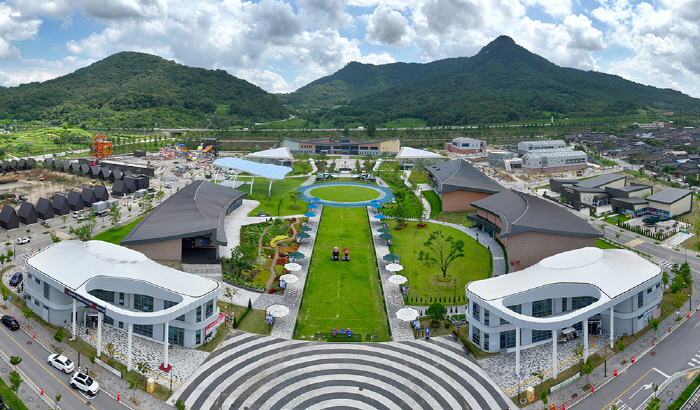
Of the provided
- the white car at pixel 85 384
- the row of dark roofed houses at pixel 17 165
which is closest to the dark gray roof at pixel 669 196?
the white car at pixel 85 384

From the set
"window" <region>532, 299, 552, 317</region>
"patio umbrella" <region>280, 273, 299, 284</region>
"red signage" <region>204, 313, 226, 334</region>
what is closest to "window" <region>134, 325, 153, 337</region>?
"red signage" <region>204, 313, 226, 334</region>

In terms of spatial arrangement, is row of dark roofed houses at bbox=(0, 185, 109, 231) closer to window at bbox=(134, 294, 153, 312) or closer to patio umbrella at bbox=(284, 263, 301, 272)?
window at bbox=(134, 294, 153, 312)

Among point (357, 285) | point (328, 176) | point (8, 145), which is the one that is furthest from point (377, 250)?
point (8, 145)

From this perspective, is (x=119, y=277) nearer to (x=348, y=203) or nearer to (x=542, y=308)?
(x=542, y=308)

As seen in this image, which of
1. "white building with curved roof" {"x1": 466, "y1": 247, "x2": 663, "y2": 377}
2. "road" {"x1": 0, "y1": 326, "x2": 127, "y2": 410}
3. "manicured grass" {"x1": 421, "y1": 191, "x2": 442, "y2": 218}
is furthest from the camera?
"manicured grass" {"x1": 421, "y1": 191, "x2": 442, "y2": 218}

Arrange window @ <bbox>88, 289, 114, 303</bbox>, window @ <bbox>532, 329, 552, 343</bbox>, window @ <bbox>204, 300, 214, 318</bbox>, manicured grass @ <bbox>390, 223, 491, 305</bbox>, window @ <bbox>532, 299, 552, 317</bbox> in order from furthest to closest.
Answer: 1. manicured grass @ <bbox>390, 223, 491, 305</bbox>
2. window @ <bbox>88, 289, 114, 303</bbox>
3. window @ <bbox>532, 299, 552, 317</bbox>
4. window @ <bbox>204, 300, 214, 318</bbox>
5. window @ <bbox>532, 329, 552, 343</bbox>

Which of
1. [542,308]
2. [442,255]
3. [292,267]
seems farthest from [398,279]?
[542,308]
